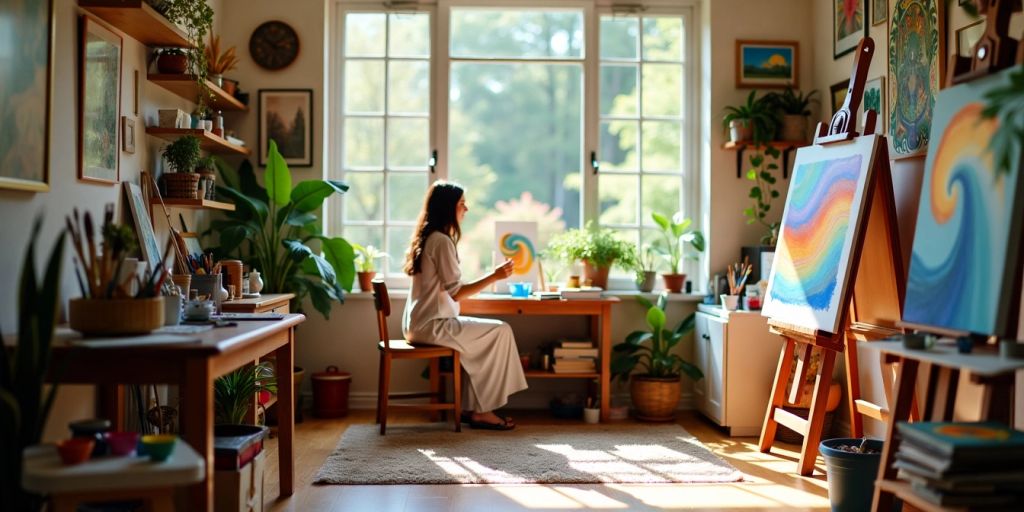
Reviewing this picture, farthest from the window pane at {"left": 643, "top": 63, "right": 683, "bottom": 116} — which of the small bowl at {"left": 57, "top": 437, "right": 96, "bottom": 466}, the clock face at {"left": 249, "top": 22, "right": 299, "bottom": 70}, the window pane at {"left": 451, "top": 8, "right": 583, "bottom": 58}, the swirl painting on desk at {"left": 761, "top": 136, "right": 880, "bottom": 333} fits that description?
the window pane at {"left": 451, "top": 8, "right": 583, "bottom": 58}

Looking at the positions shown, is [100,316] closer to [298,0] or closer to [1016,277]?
[1016,277]

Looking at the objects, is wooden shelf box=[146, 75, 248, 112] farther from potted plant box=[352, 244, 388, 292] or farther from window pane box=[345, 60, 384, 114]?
potted plant box=[352, 244, 388, 292]

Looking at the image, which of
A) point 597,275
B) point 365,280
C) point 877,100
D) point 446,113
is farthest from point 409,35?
point 877,100

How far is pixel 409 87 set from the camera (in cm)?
578

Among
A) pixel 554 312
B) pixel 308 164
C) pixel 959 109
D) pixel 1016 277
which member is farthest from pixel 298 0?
pixel 1016 277

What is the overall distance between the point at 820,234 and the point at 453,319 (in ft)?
6.61

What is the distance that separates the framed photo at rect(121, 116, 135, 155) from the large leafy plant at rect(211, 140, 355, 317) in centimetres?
92

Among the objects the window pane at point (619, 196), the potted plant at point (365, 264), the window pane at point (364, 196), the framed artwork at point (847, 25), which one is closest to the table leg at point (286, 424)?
the potted plant at point (365, 264)

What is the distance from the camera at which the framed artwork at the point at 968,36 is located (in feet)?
12.1

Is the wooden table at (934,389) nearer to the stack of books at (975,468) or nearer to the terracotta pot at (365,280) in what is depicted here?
the stack of books at (975,468)

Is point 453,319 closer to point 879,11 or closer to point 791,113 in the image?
point 791,113

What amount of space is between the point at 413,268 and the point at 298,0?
192 centimetres

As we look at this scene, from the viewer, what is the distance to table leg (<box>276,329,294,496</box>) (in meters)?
3.64

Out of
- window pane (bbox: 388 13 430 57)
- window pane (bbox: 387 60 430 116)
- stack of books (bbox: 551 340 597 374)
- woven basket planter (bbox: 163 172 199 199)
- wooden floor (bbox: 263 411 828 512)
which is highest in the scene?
window pane (bbox: 388 13 430 57)
